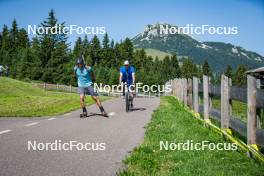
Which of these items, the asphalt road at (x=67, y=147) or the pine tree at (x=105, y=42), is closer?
the asphalt road at (x=67, y=147)

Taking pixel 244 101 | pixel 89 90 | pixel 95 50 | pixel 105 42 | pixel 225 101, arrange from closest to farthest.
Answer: pixel 244 101, pixel 225 101, pixel 89 90, pixel 95 50, pixel 105 42

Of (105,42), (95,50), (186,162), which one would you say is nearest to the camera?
(186,162)

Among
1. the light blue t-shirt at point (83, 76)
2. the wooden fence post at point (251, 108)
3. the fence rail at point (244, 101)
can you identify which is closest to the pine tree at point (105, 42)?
the light blue t-shirt at point (83, 76)

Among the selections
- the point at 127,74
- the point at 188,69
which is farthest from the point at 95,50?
the point at 127,74

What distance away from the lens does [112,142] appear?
830cm

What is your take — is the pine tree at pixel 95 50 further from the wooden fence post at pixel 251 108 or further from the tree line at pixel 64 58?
the wooden fence post at pixel 251 108

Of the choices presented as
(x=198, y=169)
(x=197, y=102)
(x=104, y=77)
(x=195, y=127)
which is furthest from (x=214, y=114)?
(x=104, y=77)

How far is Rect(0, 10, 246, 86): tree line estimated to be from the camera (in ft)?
250

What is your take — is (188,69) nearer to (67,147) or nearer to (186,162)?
(67,147)

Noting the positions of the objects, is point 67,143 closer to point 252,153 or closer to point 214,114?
point 252,153

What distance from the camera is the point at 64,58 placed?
7688 centimetres

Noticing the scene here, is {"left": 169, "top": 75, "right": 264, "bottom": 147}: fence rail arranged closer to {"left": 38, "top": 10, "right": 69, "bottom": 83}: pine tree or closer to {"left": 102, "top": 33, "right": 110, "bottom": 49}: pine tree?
{"left": 38, "top": 10, "right": 69, "bottom": 83}: pine tree

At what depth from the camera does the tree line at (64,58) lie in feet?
250

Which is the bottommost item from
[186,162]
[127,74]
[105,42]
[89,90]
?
[186,162]
